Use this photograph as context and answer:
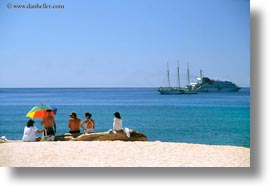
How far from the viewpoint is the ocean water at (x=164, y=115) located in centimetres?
1149

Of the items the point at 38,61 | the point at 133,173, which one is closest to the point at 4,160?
the point at 133,173

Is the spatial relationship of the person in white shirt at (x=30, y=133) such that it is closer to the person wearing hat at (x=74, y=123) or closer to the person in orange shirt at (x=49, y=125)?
the person in orange shirt at (x=49, y=125)

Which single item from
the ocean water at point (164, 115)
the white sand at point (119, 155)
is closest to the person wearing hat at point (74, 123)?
the white sand at point (119, 155)

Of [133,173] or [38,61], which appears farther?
[38,61]

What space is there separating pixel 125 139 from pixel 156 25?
93.4 inches

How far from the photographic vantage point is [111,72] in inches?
425

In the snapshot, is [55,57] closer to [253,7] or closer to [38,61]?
[38,61]

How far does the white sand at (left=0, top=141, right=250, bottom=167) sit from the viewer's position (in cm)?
672

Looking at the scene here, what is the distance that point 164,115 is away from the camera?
16812 mm

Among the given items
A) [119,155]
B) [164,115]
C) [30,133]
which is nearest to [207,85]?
[30,133]

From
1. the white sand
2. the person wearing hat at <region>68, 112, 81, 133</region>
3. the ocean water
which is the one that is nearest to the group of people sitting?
Answer: the person wearing hat at <region>68, 112, 81, 133</region>

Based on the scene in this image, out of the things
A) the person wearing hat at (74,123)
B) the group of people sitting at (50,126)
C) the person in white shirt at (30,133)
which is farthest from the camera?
the person wearing hat at (74,123)

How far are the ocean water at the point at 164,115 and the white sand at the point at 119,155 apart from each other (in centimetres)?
242

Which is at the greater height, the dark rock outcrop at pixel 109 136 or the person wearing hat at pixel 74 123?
the person wearing hat at pixel 74 123
